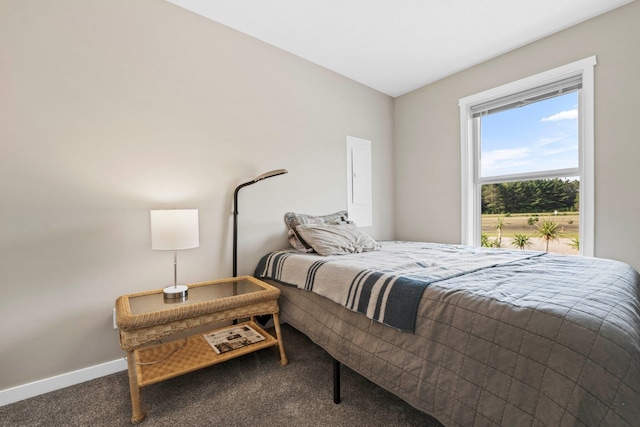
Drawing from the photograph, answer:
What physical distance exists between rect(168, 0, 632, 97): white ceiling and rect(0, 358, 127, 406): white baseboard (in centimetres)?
240

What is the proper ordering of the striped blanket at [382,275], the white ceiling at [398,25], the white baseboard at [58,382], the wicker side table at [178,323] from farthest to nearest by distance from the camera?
the white ceiling at [398,25]
the white baseboard at [58,382]
the wicker side table at [178,323]
the striped blanket at [382,275]

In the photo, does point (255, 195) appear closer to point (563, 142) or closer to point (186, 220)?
point (186, 220)

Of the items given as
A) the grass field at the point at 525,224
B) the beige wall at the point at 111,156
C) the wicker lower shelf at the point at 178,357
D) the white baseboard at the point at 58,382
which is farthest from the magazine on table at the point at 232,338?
the grass field at the point at 525,224

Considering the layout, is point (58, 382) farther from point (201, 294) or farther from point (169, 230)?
point (169, 230)

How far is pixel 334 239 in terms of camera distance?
2213 mm

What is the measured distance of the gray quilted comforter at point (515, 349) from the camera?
738 millimetres

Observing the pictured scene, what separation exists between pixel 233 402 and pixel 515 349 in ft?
4.27

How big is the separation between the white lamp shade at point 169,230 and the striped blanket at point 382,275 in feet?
2.32

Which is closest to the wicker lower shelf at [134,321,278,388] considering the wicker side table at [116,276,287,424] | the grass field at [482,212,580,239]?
the wicker side table at [116,276,287,424]

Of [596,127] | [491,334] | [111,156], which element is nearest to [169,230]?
[111,156]

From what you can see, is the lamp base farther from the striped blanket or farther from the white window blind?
the white window blind

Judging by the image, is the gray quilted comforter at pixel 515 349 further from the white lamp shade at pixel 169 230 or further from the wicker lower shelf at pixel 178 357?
the white lamp shade at pixel 169 230

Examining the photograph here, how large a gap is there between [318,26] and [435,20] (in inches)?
35.0

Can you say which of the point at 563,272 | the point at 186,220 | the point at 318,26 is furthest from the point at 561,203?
the point at 186,220
